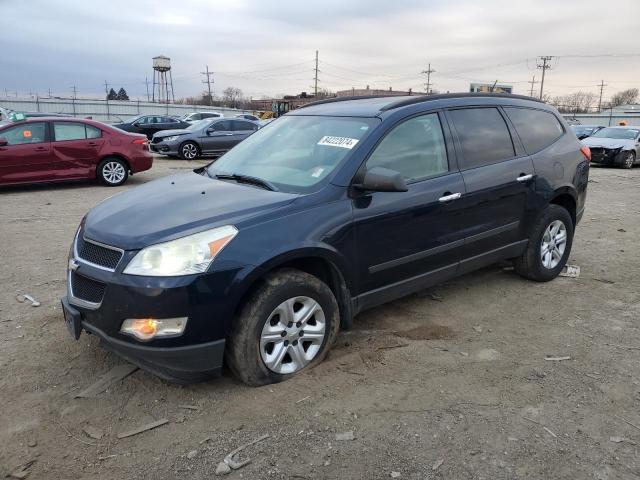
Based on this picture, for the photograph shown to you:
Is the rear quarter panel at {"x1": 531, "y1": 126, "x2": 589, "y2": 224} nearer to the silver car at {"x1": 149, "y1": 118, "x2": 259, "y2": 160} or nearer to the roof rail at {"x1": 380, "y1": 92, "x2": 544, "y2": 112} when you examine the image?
the roof rail at {"x1": 380, "y1": 92, "x2": 544, "y2": 112}

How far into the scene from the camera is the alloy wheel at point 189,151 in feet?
56.1

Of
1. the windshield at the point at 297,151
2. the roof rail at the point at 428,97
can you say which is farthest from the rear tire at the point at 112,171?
the roof rail at the point at 428,97

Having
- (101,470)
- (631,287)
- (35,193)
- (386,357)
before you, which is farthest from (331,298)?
(35,193)

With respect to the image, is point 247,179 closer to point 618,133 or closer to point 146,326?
point 146,326

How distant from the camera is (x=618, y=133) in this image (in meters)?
19.0

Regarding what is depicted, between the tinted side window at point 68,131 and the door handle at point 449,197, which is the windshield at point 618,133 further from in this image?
the door handle at point 449,197

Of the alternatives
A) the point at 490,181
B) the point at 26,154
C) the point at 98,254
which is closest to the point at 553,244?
the point at 490,181

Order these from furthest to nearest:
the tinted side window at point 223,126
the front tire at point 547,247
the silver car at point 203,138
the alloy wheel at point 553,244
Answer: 1. the tinted side window at point 223,126
2. the silver car at point 203,138
3. the alloy wheel at point 553,244
4. the front tire at point 547,247

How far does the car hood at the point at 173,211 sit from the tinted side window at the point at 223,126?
14.4 metres

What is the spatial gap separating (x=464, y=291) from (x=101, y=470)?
11.5 ft

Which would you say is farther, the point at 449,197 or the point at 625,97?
the point at 625,97

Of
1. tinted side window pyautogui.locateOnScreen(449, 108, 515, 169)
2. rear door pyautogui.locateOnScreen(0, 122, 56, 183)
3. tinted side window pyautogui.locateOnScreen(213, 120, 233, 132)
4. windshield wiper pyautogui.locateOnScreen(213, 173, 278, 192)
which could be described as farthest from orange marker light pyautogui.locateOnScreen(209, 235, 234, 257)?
tinted side window pyautogui.locateOnScreen(213, 120, 233, 132)

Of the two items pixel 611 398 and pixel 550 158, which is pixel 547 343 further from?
pixel 550 158

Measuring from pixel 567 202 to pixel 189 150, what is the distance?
14.1 m
